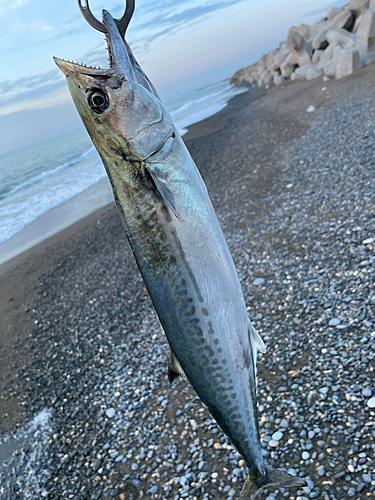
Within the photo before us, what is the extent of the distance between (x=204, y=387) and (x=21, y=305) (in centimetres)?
739

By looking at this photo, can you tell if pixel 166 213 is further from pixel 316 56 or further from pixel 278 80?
pixel 278 80

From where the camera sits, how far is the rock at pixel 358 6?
62.9 ft

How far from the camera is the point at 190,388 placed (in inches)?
187

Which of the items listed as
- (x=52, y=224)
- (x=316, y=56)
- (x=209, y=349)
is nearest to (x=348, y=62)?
(x=316, y=56)

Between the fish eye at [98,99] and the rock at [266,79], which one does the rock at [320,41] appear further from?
the fish eye at [98,99]

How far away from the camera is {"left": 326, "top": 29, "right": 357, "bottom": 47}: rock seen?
59.2 ft

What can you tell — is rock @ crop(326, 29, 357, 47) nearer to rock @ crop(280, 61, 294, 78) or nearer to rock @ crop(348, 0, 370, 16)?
rock @ crop(348, 0, 370, 16)

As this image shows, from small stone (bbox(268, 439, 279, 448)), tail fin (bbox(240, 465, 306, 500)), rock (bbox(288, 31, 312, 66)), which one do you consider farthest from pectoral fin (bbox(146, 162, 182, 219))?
rock (bbox(288, 31, 312, 66))

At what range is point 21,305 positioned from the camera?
339 inches

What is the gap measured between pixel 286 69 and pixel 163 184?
2694 centimetres

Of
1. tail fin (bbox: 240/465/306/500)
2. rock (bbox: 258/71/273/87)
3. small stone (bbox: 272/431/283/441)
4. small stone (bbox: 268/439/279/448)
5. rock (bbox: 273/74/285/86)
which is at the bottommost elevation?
small stone (bbox: 268/439/279/448)

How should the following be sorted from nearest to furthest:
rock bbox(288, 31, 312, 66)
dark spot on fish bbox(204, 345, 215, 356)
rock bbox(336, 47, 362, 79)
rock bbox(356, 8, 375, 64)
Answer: dark spot on fish bbox(204, 345, 215, 356)
rock bbox(356, 8, 375, 64)
rock bbox(336, 47, 362, 79)
rock bbox(288, 31, 312, 66)

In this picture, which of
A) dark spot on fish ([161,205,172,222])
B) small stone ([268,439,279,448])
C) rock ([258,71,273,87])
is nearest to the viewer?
dark spot on fish ([161,205,172,222])

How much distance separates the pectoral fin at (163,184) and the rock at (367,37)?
1845 cm
